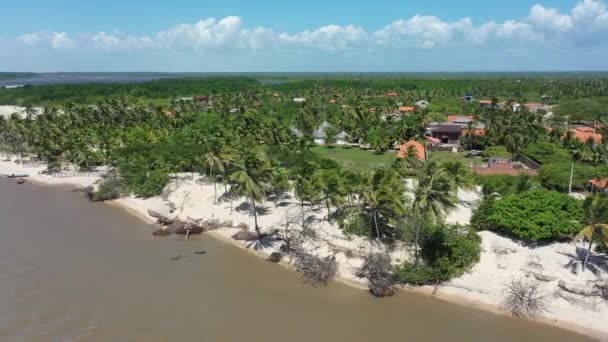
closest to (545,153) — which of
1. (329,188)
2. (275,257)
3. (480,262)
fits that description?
(480,262)

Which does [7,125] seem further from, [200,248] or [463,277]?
[463,277]

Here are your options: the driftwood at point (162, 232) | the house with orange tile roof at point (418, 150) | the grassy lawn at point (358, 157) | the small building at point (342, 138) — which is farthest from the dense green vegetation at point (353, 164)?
the driftwood at point (162, 232)

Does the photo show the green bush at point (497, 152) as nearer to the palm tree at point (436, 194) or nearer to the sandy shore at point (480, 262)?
the sandy shore at point (480, 262)

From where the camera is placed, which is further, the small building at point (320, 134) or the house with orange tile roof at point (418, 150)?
the small building at point (320, 134)

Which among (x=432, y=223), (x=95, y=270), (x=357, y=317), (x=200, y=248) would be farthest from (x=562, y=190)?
(x=95, y=270)

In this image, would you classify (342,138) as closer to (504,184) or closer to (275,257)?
(504,184)
